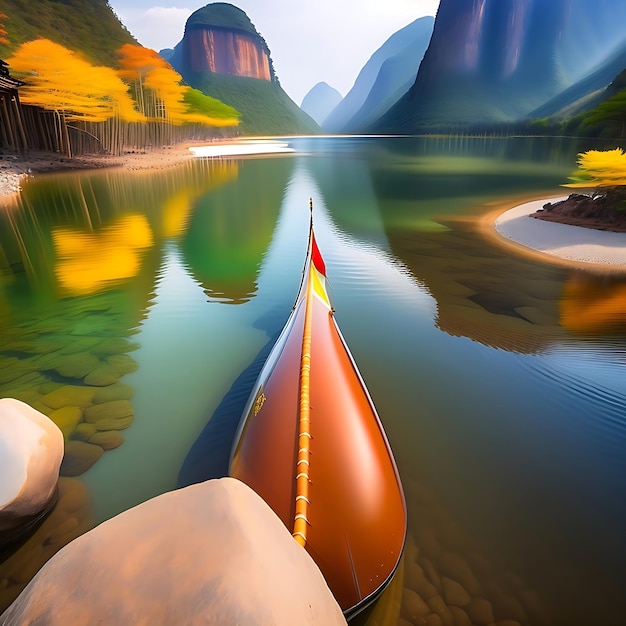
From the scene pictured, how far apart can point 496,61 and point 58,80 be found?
A: 150 m

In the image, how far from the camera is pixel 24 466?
142 inches

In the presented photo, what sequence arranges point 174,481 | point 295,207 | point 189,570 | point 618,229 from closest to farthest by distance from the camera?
point 189,570 < point 174,481 < point 618,229 < point 295,207

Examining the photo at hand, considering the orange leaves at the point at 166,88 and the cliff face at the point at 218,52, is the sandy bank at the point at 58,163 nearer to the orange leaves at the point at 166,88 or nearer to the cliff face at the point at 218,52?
A: the orange leaves at the point at 166,88

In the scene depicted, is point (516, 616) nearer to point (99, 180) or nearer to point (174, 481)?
point (174, 481)

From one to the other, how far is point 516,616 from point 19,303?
36.4 feet

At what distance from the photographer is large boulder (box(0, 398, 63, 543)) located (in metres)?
3.49

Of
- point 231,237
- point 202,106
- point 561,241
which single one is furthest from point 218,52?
point 561,241

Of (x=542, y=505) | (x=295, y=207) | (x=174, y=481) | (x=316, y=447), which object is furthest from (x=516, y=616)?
(x=295, y=207)

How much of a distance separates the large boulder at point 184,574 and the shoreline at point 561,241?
13.1m

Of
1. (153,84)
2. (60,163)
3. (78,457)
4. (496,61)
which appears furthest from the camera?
(496,61)

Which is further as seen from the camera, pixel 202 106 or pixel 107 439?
pixel 202 106

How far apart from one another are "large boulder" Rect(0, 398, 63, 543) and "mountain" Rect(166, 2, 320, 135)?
5667 inches

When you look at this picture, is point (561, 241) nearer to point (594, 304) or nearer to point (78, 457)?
point (594, 304)

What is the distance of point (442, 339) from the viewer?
7531 millimetres
